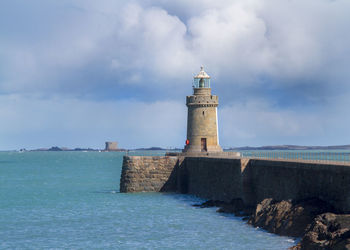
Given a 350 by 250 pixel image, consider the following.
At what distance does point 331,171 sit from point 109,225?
1218 centimetres

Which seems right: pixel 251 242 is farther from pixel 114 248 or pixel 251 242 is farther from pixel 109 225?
pixel 109 225

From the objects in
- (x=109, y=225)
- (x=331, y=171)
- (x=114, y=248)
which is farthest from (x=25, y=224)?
(x=331, y=171)

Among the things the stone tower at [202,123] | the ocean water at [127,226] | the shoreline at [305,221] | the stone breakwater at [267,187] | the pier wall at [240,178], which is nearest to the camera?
the shoreline at [305,221]

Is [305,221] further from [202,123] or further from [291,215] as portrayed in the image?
[202,123]

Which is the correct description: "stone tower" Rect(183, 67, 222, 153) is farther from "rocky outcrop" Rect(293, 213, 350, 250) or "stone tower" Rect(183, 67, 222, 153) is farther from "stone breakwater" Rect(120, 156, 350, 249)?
"rocky outcrop" Rect(293, 213, 350, 250)

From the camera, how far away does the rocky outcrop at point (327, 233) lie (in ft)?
61.0

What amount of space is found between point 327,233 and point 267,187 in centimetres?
976

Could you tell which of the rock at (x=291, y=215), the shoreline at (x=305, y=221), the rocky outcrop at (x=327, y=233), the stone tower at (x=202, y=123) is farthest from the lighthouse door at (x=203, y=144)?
the rocky outcrop at (x=327, y=233)

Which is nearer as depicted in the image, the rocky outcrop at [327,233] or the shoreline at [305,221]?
the rocky outcrop at [327,233]

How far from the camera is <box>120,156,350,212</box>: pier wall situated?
918 inches

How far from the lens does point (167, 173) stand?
4375cm

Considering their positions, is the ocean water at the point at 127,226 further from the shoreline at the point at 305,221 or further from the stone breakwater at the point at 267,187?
the stone breakwater at the point at 267,187

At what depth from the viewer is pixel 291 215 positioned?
23891 mm

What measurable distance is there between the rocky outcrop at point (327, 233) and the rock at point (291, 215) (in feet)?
5.70
